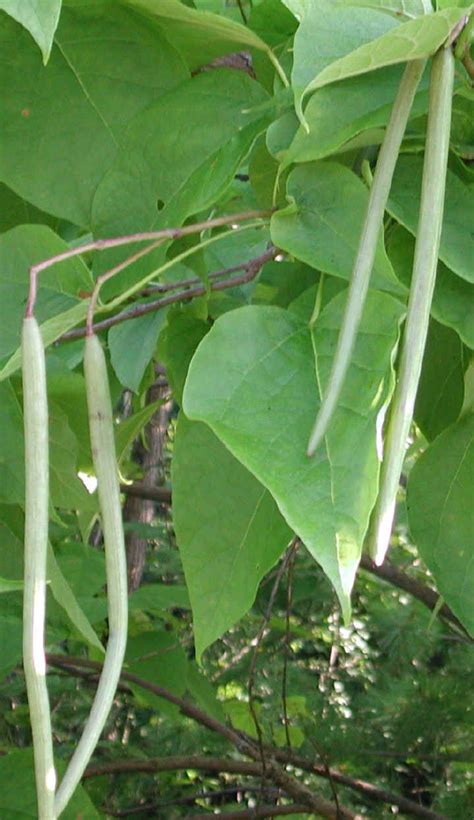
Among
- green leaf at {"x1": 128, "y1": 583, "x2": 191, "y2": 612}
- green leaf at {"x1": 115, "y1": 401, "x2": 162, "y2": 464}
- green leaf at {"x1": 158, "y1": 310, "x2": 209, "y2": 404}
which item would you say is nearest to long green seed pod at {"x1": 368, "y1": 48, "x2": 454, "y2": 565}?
green leaf at {"x1": 158, "y1": 310, "x2": 209, "y2": 404}

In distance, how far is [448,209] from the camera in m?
0.51

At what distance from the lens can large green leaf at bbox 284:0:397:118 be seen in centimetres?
45

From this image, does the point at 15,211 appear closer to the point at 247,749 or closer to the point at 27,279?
the point at 27,279

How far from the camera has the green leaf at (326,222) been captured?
467 millimetres

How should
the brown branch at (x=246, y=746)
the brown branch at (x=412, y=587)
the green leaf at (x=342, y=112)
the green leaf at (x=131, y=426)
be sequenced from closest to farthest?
the green leaf at (x=342, y=112), the green leaf at (x=131, y=426), the brown branch at (x=246, y=746), the brown branch at (x=412, y=587)

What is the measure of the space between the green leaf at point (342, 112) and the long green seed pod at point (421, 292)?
3cm

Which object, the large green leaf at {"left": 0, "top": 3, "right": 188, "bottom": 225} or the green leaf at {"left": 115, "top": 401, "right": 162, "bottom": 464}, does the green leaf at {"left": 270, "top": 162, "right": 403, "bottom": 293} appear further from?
the green leaf at {"left": 115, "top": 401, "right": 162, "bottom": 464}

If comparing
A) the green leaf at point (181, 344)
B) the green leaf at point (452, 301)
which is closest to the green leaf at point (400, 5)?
the green leaf at point (452, 301)

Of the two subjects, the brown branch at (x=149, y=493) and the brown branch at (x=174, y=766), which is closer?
the brown branch at (x=174, y=766)

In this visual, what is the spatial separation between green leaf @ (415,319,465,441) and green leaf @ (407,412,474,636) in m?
0.02

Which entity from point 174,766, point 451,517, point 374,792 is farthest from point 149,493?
point 451,517

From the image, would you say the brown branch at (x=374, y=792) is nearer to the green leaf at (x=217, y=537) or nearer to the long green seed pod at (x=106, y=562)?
the green leaf at (x=217, y=537)

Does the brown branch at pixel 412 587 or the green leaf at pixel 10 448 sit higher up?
the green leaf at pixel 10 448

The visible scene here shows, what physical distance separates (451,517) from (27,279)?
241 mm
